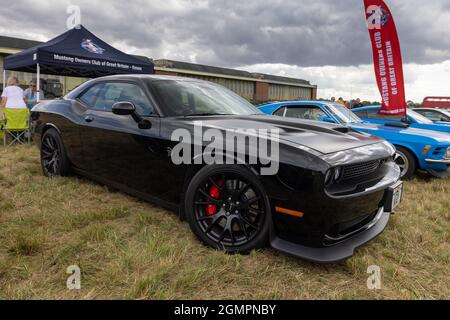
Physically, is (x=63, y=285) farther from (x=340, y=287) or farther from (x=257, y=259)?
(x=340, y=287)

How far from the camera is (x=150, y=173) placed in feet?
9.32

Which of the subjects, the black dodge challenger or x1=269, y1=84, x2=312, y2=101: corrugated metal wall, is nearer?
the black dodge challenger

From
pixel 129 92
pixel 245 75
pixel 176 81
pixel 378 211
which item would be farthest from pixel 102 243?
pixel 245 75

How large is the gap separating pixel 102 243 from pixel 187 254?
2.19 ft

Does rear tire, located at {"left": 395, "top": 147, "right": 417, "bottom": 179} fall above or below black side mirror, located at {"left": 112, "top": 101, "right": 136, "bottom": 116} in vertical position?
below

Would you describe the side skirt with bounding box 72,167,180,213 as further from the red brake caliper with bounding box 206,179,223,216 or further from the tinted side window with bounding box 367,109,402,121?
the tinted side window with bounding box 367,109,402,121

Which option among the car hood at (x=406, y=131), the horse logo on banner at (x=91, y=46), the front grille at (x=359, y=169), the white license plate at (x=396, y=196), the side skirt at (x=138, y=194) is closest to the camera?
the front grille at (x=359, y=169)

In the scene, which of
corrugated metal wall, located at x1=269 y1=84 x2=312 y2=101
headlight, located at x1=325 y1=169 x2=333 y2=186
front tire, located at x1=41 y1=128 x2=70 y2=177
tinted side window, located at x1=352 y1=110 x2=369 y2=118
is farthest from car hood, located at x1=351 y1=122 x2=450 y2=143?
corrugated metal wall, located at x1=269 y1=84 x2=312 y2=101

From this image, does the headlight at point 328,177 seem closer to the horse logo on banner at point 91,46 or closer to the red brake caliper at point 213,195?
the red brake caliper at point 213,195

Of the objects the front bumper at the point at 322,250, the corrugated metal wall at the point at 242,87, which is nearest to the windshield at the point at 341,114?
the front bumper at the point at 322,250

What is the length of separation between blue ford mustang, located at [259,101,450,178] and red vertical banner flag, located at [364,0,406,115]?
1.07 metres

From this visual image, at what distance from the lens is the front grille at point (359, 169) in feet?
7.08

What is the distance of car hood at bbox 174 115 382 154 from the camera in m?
2.23

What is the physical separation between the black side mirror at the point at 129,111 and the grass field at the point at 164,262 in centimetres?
83
